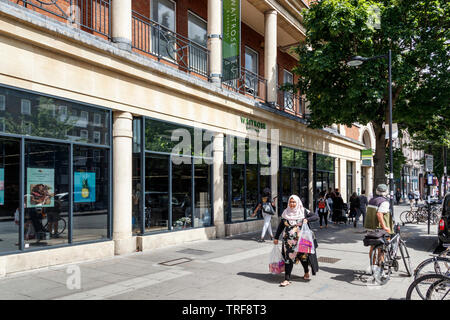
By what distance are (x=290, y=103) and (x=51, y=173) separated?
45.4 feet

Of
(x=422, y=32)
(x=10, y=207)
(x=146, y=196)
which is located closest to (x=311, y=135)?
(x=422, y=32)

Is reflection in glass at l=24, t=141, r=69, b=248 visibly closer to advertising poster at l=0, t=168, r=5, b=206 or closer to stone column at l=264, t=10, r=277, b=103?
advertising poster at l=0, t=168, r=5, b=206

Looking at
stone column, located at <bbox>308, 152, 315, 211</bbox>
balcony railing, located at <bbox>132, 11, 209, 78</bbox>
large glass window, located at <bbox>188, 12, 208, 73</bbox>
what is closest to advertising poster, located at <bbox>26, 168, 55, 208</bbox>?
balcony railing, located at <bbox>132, 11, 209, 78</bbox>

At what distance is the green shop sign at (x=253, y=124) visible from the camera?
579 inches

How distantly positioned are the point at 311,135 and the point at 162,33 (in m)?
11.9

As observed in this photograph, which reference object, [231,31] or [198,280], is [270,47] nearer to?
[231,31]

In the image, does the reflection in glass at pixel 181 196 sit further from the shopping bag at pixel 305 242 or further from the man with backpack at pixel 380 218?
the man with backpack at pixel 380 218

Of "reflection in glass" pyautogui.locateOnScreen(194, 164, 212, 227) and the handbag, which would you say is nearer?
the handbag

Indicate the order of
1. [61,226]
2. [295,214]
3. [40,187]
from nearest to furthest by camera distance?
[295,214]
[40,187]
[61,226]

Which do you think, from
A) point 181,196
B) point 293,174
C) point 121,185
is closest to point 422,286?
point 121,185

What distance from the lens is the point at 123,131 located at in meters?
9.56

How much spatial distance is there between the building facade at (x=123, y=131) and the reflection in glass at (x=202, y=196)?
52 millimetres

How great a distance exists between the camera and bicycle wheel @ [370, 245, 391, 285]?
6715 mm

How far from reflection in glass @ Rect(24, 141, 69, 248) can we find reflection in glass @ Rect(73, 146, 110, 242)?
0.29 m
